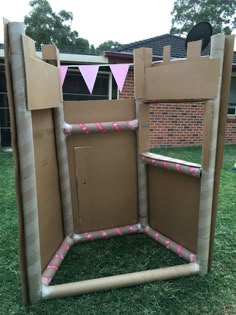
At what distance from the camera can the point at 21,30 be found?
1.33 m

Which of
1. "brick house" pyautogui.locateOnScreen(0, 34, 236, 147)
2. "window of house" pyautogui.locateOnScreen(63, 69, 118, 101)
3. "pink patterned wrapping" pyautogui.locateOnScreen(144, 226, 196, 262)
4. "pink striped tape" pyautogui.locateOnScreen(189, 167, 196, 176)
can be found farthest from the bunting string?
"window of house" pyautogui.locateOnScreen(63, 69, 118, 101)

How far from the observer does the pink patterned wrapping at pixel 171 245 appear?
6.69 ft

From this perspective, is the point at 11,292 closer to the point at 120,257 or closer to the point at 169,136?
the point at 120,257

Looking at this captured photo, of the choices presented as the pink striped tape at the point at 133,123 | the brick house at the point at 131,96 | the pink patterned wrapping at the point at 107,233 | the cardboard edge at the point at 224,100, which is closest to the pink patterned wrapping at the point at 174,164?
the cardboard edge at the point at 224,100

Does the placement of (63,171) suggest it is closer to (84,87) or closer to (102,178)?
(102,178)

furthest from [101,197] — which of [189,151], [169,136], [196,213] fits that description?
[169,136]

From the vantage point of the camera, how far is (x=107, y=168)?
7.80 feet

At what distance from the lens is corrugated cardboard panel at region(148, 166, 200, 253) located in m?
2.01

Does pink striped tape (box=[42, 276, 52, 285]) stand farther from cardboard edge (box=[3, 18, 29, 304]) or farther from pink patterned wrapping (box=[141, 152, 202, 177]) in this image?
pink patterned wrapping (box=[141, 152, 202, 177])

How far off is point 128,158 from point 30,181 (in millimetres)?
1082

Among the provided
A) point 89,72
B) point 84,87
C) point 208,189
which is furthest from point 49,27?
point 208,189

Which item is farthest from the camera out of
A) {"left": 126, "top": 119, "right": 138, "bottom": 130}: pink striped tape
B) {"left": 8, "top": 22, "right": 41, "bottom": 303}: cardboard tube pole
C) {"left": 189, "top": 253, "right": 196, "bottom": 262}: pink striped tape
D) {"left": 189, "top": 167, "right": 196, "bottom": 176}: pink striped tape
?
{"left": 126, "top": 119, "right": 138, "bottom": 130}: pink striped tape

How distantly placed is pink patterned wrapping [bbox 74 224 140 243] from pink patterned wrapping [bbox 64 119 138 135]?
90cm

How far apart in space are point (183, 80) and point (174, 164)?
1.98ft
